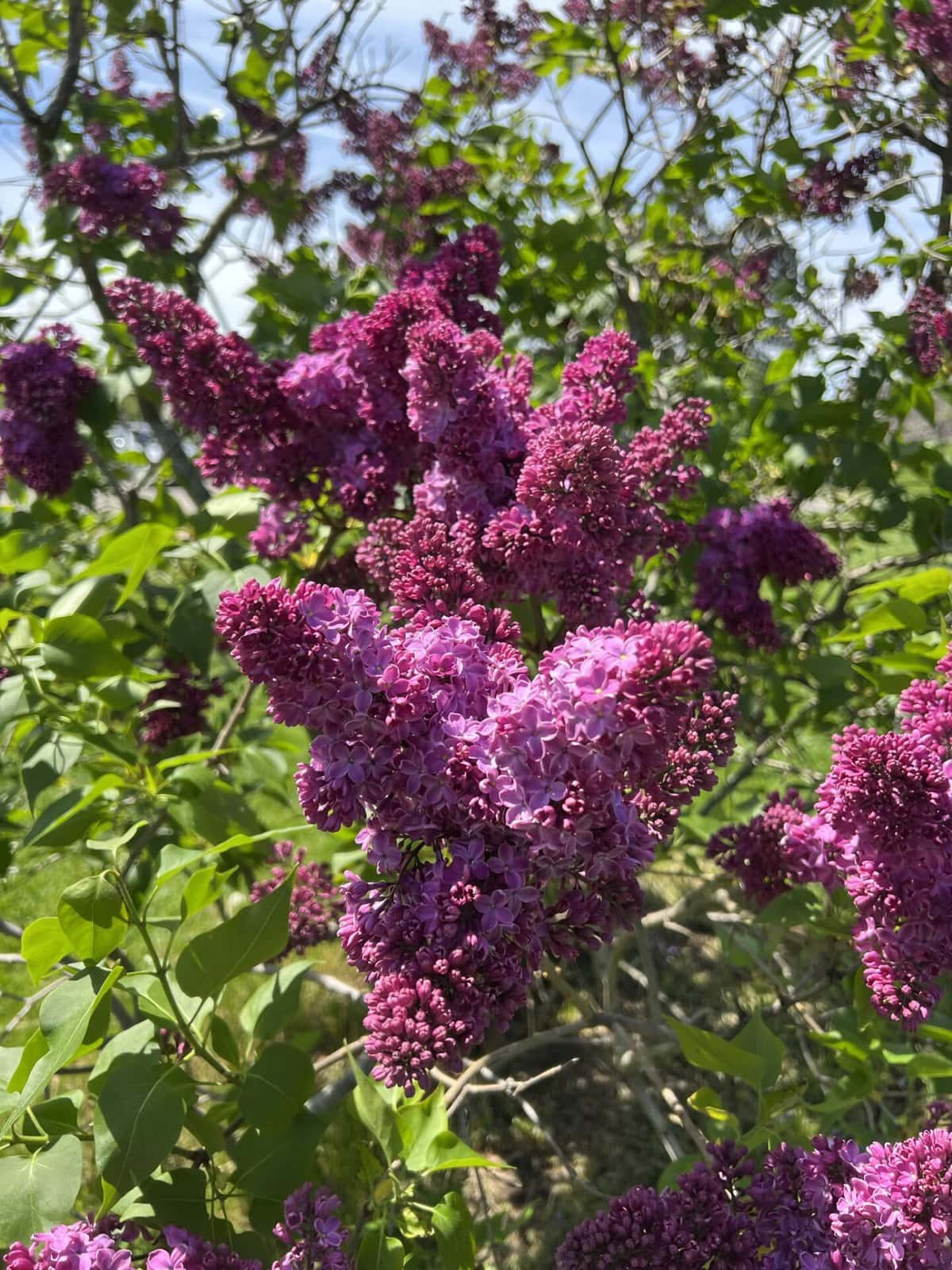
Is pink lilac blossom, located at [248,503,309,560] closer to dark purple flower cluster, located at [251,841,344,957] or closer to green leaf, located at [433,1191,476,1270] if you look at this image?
dark purple flower cluster, located at [251,841,344,957]

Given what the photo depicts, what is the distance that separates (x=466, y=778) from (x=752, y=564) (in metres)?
1.32

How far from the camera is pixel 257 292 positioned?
3004 mm

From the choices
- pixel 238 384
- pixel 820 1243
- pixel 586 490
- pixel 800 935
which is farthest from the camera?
pixel 800 935

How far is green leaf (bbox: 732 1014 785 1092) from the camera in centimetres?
150

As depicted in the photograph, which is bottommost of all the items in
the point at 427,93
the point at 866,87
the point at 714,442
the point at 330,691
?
the point at 330,691

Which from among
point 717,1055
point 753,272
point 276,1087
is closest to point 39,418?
point 276,1087

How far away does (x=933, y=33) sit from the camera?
97.9 inches

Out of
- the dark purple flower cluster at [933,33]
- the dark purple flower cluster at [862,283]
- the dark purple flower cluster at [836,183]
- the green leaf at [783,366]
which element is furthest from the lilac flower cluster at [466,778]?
the dark purple flower cluster at [862,283]

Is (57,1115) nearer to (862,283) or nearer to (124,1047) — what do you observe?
(124,1047)

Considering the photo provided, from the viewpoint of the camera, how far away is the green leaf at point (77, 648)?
5.75ft

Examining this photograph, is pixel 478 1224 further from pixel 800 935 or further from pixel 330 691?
pixel 330 691

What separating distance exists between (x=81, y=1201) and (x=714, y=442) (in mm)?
2606

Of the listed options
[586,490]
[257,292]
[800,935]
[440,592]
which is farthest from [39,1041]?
[257,292]

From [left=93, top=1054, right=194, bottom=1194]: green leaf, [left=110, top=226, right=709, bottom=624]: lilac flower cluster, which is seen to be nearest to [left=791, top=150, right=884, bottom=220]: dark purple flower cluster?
[left=110, top=226, right=709, bottom=624]: lilac flower cluster
